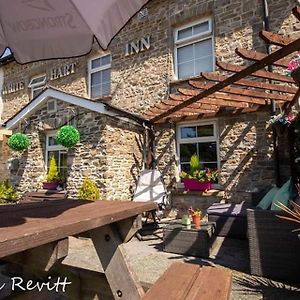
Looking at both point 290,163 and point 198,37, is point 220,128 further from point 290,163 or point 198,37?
point 198,37

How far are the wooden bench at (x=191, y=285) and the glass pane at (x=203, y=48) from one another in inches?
236

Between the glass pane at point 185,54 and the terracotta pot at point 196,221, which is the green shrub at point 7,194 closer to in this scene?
the terracotta pot at point 196,221

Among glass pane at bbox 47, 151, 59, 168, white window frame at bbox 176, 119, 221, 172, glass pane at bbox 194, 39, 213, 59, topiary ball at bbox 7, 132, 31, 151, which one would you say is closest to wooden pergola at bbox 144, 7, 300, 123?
white window frame at bbox 176, 119, 221, 172

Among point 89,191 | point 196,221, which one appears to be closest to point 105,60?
point 89,191

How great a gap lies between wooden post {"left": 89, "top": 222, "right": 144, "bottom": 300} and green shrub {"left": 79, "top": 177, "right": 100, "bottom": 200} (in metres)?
4.42

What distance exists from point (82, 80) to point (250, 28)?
5.09m

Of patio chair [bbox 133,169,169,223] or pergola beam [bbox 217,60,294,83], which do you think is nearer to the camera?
pergola beam [bbox 217,60,294,83]

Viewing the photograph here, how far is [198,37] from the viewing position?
7.06 meters

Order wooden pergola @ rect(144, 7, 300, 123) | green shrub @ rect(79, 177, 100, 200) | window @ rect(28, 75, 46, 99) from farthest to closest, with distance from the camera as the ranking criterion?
1. window @ rect(28, 75, 46, 99)
2. green shrub @ rect(79, 177, 100, 200)
3. wooden pergola @ rect(144, 7, 300, 123)

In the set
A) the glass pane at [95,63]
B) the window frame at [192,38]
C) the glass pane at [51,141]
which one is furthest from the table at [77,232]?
the glass pane at [95,63]

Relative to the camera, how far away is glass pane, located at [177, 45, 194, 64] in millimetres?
7245

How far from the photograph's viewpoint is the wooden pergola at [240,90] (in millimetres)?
3384

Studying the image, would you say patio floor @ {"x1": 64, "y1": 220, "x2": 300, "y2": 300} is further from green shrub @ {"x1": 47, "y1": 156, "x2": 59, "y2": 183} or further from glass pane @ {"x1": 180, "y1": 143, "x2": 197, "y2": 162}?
green shrub @ {"x1": 47, "y1": 156, "x2": 59, "y2": 183}

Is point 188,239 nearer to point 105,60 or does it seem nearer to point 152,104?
point 152,104
